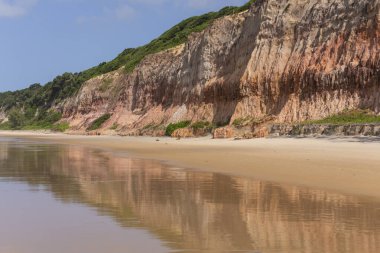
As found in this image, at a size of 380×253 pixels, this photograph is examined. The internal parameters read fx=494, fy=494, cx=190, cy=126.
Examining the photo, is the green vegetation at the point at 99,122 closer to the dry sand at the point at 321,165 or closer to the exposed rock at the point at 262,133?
the exposed rock at the point at 262,133

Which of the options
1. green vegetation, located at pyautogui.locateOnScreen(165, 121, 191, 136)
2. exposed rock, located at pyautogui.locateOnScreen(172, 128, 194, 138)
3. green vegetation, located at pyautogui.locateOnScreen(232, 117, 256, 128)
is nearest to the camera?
green vegetation, located at pyautogui.locateOnScreen(232, 117, 256, 128)

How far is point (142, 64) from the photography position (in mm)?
71312

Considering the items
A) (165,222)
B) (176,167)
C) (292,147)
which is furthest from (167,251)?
(292,147)

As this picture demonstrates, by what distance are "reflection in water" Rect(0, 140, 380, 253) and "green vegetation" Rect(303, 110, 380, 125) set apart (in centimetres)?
1643

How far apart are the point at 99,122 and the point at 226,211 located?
66.2m

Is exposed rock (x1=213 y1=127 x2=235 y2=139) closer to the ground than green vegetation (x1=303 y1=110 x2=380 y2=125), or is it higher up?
closer to the ground

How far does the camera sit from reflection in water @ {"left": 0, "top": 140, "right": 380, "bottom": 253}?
19.3 ft

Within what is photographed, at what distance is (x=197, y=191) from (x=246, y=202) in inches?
67.9

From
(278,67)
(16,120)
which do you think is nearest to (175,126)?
(278,67)

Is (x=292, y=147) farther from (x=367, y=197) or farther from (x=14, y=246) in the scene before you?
(x=14, y=246)

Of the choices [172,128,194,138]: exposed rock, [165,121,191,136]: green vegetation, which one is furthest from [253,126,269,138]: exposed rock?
[165,121,191,136]: green vegetation

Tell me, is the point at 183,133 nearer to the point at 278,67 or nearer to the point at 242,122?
the point at 242,122

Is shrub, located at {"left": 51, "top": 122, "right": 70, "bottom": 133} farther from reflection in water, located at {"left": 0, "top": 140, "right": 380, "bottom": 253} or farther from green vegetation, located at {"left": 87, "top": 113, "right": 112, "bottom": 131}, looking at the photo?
reflection in water, located at {"left": 0, "top": 140, "right": 380, "bottom": 253}

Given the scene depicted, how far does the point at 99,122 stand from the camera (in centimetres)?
7269
